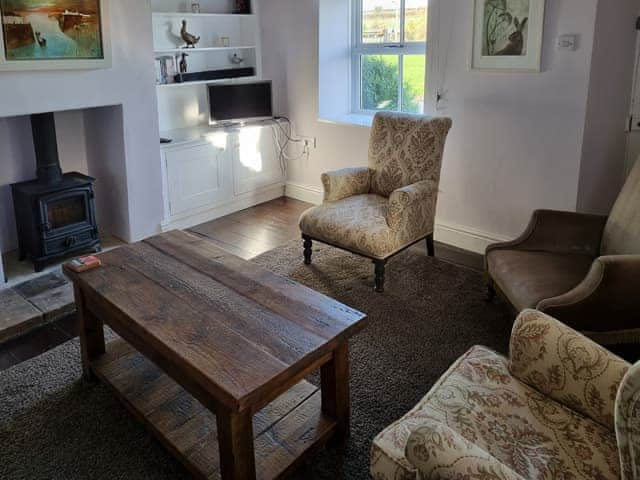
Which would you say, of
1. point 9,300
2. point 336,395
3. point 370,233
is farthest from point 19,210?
point 336,395

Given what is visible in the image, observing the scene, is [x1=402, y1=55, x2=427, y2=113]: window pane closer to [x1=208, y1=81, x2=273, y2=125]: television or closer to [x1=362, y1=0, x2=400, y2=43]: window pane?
[x1=362, y1=0, x2=400, y2=43]: window pane

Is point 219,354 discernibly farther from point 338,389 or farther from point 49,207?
point 49,207

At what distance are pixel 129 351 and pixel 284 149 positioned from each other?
2.86 meters

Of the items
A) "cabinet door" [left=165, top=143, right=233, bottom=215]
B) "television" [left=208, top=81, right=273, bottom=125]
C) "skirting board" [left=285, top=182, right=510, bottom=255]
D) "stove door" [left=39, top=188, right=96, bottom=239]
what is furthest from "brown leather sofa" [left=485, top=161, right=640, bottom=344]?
"television" [left=208, top=81, right=273, bottom=125]

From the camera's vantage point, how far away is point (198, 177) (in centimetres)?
431

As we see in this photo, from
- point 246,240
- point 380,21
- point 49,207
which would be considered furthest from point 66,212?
point 380,21

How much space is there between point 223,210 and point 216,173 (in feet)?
1.07

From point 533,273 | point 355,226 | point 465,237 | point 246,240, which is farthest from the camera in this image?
point 246,240

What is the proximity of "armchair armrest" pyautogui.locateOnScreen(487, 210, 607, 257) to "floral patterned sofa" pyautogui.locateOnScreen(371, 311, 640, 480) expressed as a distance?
1.12 m

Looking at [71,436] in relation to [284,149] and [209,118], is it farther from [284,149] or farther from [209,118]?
[284,149]

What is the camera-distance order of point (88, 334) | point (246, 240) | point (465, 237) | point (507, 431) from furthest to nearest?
point (246, 240), point (465, 237), point (88, 334), point (507, 431)

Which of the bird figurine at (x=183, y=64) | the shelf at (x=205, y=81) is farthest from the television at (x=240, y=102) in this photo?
the bird figurine at (x=183, y=64)

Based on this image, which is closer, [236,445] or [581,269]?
[236,445]

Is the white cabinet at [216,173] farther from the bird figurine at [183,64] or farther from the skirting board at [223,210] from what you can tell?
the bird figurine at [183,64]
